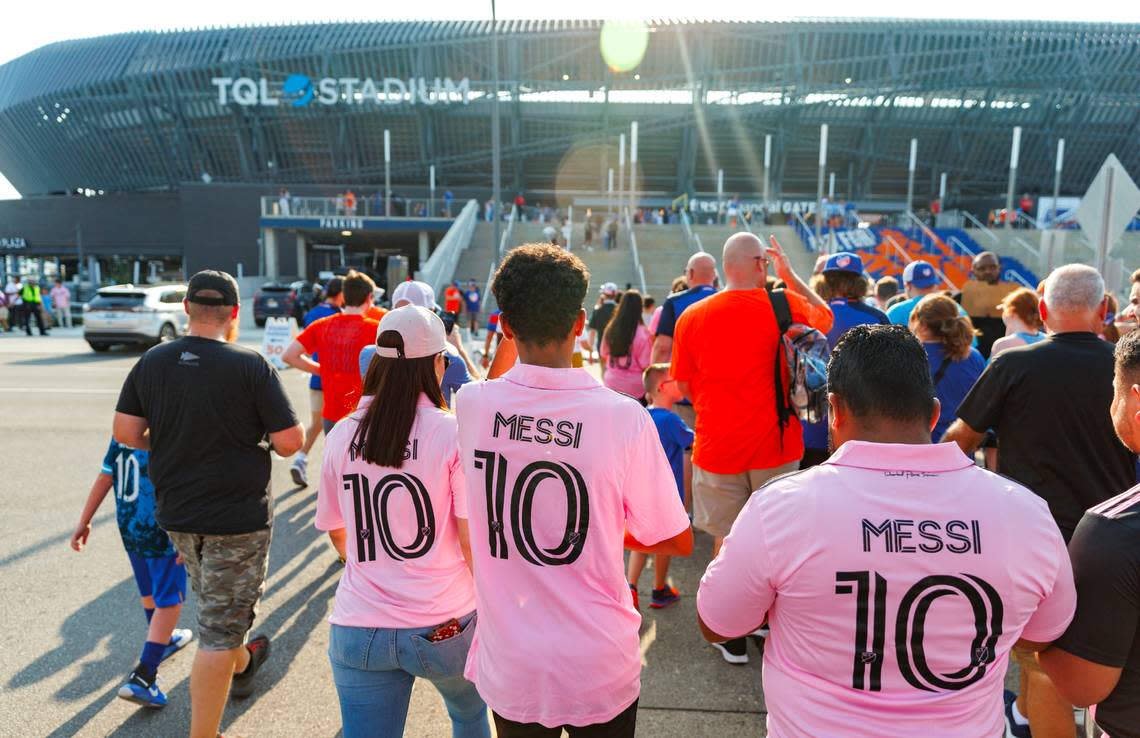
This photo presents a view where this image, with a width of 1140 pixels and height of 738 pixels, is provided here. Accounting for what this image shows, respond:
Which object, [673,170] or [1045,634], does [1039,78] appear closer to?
[673,170]

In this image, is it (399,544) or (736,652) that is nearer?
(399,544)

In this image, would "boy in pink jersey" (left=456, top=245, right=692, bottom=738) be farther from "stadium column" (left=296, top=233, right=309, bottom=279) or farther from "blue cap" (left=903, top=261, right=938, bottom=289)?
"stadium column" (left=296, top=233, right=309, bottom=279)

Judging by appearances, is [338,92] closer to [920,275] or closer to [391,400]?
[920,275]

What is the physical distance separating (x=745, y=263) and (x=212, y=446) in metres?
2.88

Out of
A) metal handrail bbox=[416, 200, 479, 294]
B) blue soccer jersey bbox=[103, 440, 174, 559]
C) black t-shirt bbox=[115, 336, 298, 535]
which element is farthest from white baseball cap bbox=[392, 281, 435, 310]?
metal handrail bbox=[416, 200, 479, 294]

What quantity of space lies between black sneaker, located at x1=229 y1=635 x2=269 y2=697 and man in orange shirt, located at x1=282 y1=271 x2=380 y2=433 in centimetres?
194

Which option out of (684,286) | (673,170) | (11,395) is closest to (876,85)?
(673,170)

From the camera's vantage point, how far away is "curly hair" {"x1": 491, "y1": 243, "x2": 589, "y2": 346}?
78.2 inches

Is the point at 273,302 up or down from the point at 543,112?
down

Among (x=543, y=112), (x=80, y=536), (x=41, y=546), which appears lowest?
(x=41, y=546)

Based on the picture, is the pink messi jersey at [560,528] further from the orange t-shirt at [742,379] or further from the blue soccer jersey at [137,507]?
the blue soccer jersey at [137,507]

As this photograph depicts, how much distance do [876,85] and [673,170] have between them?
13.5 meters

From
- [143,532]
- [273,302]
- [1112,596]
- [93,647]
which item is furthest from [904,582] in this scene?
[273,302]

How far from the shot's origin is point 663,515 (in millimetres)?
2041
